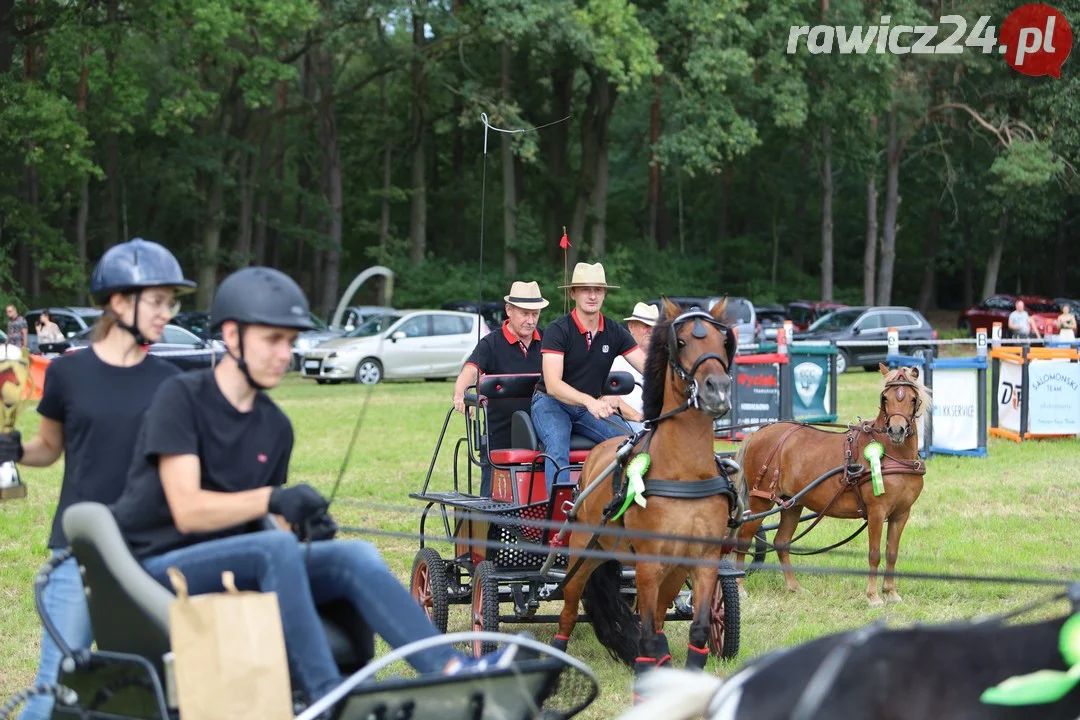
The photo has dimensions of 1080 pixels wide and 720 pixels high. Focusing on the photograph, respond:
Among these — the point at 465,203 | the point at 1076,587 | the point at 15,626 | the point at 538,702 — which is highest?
the point at 465,203

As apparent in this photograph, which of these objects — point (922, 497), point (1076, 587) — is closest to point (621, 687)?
point (1076, 587)

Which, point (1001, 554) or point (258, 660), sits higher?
point (258, 660)

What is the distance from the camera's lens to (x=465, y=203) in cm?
4609

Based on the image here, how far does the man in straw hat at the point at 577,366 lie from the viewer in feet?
24.7

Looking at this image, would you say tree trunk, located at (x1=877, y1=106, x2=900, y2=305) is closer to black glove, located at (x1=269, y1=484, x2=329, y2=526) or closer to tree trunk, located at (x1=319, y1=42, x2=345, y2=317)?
tree trunk, located at (x1=319, y1=42, x2=345, y2=317)

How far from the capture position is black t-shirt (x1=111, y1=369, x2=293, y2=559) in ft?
12.7

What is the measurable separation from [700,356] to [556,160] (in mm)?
35419

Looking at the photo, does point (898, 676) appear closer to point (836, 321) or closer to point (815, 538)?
point (815, 538)

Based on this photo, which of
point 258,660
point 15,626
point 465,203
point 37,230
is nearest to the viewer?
point 258,660

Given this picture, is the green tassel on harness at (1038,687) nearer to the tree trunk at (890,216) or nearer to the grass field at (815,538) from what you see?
the grass field at (815,538)

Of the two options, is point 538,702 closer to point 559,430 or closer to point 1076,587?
point 1076,587

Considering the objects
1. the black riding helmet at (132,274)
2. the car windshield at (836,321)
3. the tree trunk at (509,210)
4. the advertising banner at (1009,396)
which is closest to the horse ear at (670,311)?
the black riding helmet at (132,274)

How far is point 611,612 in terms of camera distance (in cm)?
696

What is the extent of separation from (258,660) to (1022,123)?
126 feet
